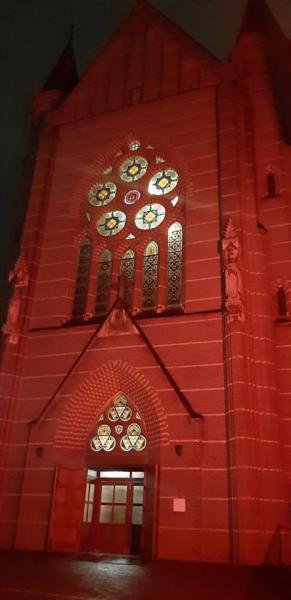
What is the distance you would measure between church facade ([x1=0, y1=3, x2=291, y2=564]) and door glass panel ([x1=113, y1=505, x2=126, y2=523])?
0.03 m

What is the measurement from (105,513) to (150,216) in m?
8.22

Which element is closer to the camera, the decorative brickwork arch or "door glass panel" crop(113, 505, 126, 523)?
"door glass panel" crop(113, 505, 126, 523)

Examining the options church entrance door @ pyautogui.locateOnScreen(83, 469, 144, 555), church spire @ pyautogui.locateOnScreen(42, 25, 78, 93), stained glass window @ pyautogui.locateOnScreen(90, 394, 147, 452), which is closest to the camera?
church entrance door @ pyautogui.locateOnScreen(83, 469, 144, 555)

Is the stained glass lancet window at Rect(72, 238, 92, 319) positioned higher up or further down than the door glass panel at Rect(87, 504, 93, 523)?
higher up

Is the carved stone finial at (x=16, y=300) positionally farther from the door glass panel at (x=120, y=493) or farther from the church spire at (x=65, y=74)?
the church spire at (x=65, y=74)

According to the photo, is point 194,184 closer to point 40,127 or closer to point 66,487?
point 40,127

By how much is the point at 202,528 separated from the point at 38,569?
362 centimetres

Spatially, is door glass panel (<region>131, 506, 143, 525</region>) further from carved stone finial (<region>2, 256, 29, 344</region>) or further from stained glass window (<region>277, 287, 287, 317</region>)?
stained glass window (<region>277, 287, 287, 317</region>)

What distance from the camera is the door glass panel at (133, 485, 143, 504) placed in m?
12.6

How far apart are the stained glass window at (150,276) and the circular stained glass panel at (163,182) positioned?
181 cm

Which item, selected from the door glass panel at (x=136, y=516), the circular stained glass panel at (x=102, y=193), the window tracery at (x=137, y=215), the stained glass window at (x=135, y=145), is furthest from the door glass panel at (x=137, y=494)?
the stained glass window at (x=135, y=145)

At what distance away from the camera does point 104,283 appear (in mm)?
14891

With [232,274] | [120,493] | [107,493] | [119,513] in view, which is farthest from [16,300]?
[119,513]

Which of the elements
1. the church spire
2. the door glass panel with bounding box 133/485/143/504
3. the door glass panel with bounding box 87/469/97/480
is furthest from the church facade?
the church spire
